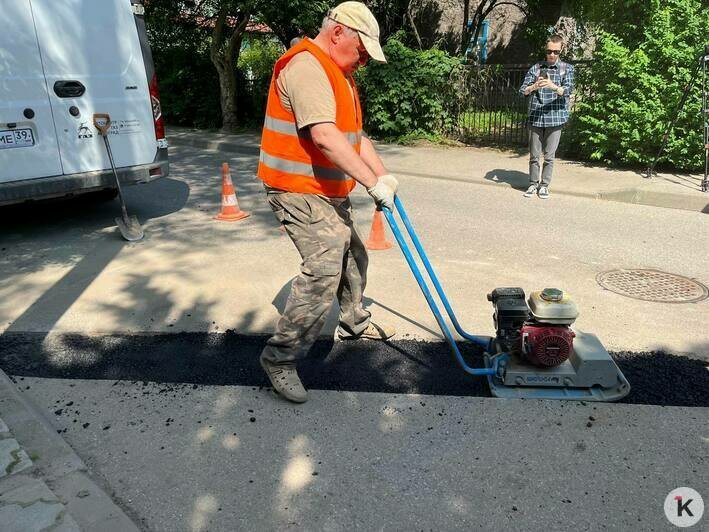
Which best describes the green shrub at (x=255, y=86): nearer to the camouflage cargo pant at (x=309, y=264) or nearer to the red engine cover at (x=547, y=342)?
the camouflage cargo pant at (x=309, y=264)

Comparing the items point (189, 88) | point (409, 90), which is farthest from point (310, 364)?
point (189, 88)

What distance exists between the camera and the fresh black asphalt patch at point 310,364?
11.5 feet

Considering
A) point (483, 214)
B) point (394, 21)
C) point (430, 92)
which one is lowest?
point (483, 214)

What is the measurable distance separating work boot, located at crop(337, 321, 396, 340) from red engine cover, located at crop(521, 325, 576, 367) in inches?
42.1

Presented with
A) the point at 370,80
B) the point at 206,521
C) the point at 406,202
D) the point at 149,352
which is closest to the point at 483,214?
the point at 406,202

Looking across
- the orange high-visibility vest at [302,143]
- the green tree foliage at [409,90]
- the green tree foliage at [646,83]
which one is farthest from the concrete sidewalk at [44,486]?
the green tree foliage at [409,90]

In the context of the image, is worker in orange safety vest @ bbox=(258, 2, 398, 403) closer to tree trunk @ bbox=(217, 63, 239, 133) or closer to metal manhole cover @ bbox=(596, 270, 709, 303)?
metal manhole cover @ bbox=(596, 270, 709, 303)

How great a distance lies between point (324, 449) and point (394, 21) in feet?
54.0

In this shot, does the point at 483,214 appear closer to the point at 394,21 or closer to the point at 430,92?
the point at 430,92

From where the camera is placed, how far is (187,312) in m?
4.60

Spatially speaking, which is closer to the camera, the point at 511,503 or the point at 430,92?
the point at 511,503

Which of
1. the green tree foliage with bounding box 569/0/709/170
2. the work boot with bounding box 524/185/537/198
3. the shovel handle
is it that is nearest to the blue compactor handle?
the shovel handle

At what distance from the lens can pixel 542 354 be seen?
3.22 m

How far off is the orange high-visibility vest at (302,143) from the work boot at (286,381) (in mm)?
977
